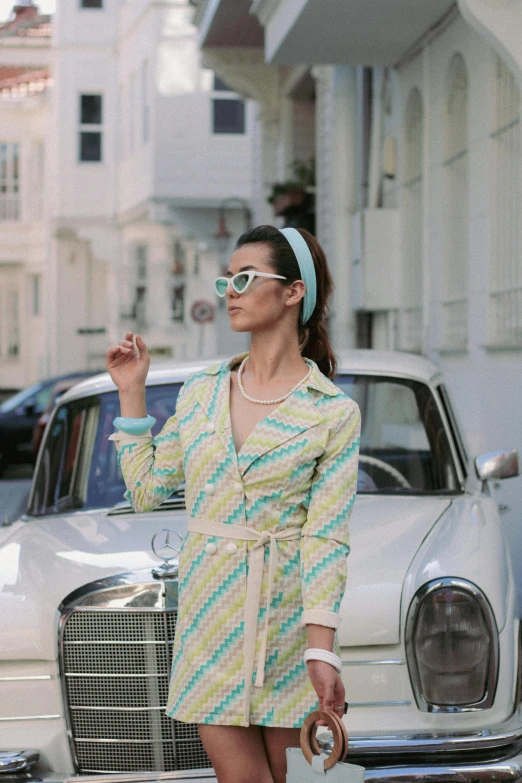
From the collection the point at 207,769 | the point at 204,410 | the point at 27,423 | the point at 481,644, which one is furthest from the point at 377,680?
the point at 27,423

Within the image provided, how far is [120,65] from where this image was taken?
92.9ft

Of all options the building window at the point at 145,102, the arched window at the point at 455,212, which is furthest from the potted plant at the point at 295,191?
the building window at the point at 145,102

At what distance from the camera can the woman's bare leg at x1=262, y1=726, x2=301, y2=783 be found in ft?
8.88

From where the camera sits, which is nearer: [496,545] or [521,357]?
[496,545]

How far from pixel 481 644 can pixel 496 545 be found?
0.50 m

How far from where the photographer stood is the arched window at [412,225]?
12188 millimetres

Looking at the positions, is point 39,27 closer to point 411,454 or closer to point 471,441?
point 471,441


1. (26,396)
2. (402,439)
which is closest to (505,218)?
(402,439)

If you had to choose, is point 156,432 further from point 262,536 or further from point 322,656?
point 322,656

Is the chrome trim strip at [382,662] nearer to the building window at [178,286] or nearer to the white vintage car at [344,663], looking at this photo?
the white vintage car at [344,663]

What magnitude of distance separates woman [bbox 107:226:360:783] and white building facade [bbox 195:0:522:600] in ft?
17.6

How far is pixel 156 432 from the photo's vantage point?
15.7 feet

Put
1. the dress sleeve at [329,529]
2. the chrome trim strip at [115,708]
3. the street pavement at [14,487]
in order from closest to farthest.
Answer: the dress sleeve at [329,529], the chrome trim strip at [115,708], the street pavement at [14,487]

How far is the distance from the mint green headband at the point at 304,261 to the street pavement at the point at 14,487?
908cm
